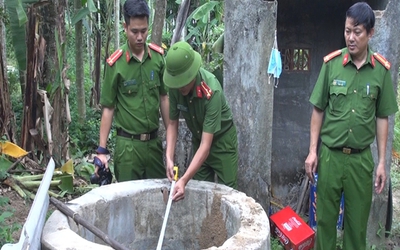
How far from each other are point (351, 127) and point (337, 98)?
22 centimetres

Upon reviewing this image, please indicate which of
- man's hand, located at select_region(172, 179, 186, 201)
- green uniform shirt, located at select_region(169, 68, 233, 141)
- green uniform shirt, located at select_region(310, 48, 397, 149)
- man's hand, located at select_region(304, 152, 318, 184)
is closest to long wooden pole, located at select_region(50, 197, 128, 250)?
man's hand, located at select_region(172, 179, 186, 201)

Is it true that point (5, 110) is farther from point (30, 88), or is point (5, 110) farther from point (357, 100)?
point (357, 100)

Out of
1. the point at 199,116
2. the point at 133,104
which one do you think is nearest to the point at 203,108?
the point at 199,116

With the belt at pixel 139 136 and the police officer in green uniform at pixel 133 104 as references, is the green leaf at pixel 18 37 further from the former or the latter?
the belt at pixel 139 136

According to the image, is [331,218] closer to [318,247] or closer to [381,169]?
[318,247]

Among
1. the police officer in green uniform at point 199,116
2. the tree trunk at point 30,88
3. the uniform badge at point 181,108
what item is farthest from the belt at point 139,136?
the tree trunk at point 30,88

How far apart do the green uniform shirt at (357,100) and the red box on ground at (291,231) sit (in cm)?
103

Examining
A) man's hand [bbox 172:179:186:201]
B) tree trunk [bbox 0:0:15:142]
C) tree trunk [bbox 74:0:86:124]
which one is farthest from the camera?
tree trunk [bbox 74:0:86:124]

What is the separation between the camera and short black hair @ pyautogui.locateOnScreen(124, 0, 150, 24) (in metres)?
3.26

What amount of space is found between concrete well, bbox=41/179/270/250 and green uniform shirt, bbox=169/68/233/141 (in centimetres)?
43

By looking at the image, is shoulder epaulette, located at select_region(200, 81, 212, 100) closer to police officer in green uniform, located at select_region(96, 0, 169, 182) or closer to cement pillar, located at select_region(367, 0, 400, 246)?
police officer in green uniform, located at select_region(96, 0, 169, 182)

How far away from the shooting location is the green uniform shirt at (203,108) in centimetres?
314

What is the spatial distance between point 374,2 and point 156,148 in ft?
8.02

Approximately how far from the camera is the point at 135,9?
3258 mm
